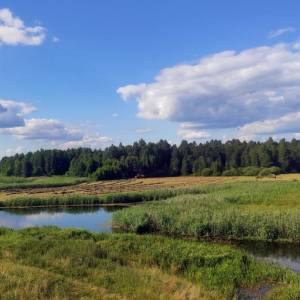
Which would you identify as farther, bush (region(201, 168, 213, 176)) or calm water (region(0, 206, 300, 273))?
bush (region(201, 168, 213, 176))

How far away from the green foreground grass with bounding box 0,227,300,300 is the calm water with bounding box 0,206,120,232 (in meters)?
14.2

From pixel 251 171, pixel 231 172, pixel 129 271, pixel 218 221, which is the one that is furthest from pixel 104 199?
pixel 231 172

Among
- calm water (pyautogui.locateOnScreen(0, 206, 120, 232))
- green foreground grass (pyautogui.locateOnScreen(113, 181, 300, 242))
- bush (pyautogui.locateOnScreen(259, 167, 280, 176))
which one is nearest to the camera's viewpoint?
green foreground grass (pyautogui.locateOnScreen(113, 181, 300, 242))

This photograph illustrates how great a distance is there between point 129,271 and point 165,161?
104 metres

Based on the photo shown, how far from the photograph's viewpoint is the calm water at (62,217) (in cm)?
3666

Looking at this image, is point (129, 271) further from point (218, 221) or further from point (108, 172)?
point (108, 172)

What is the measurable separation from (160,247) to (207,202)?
60.3 ft

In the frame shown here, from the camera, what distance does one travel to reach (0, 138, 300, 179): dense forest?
3952 inches

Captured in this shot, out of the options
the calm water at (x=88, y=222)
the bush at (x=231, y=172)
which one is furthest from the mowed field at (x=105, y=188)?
the bush at (x=231, y=172)

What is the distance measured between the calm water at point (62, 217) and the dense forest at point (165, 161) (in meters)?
48.5

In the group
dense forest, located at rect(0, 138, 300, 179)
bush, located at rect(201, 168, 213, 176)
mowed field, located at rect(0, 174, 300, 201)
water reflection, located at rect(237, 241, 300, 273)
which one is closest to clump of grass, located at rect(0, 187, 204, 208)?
mowed field, located at rect(0, 174, 300, 201)

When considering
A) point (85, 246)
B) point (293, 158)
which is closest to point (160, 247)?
point (85, 246)

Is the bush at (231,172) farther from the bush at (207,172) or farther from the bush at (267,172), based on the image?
the bush at (267,172)

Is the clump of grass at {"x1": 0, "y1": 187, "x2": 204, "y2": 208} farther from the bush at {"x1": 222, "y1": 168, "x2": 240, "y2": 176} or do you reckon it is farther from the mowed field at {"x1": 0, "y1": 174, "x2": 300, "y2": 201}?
the bush at {"x1": 222, "y1": 168, "x2": 240, "y2": 176}
